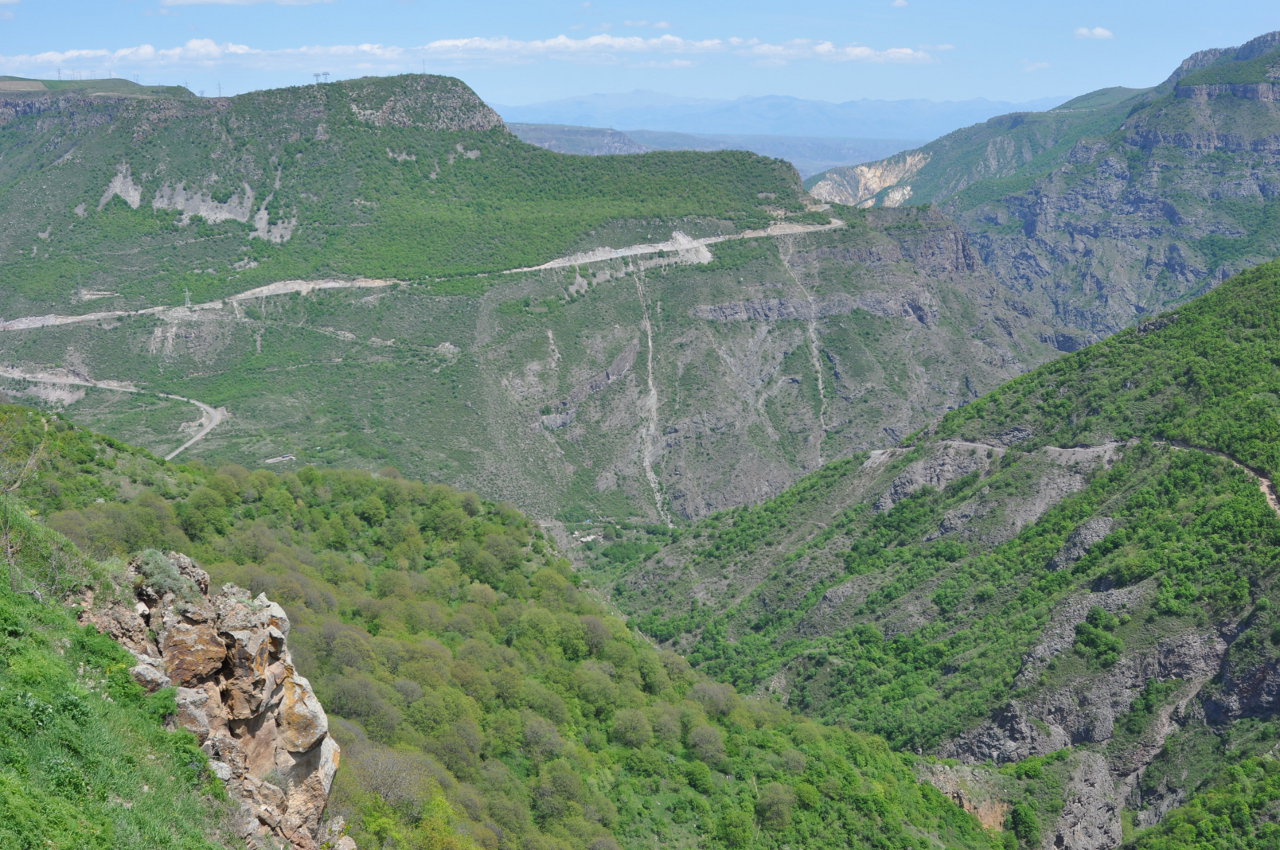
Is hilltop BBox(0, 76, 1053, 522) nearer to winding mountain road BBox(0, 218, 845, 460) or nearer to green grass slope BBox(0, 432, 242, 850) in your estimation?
winding mountain road BBox(0, 218, 845, 460)

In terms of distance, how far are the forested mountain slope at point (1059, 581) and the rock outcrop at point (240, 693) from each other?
42102mm

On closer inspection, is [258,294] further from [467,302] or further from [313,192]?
[467,302]

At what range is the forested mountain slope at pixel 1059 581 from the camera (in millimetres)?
58312

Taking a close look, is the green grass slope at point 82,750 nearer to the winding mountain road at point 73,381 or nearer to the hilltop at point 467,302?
the hilltop at point 467,302

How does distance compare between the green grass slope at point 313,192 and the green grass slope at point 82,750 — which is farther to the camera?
the green grass slope at point 313,192

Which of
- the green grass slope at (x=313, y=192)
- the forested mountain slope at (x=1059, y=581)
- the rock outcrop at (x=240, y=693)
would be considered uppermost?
the green grass slope at (x=313, y=192)

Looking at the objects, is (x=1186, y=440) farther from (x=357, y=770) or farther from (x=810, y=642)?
(x=357, y=770)

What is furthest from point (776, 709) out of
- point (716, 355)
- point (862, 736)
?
point (716, 355)

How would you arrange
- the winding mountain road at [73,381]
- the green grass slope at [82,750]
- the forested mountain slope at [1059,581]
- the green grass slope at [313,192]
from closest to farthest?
the green grass slope at [82,750]
the forested mountain slope at [1059,581]
the winding mountain road at [73,381]
the green grass slope at [313,192]

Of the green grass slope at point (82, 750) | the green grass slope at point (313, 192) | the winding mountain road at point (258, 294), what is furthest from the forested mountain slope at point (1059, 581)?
the green grass slope at point (313, 192)

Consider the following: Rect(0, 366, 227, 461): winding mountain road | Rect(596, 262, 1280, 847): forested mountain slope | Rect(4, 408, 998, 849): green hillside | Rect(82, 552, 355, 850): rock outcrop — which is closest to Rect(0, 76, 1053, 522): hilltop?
Rect(0, 366, 227, 461): winding mountain road

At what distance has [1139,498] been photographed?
7112 centimetres

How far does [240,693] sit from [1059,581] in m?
57.3

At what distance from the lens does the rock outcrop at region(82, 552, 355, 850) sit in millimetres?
23359
